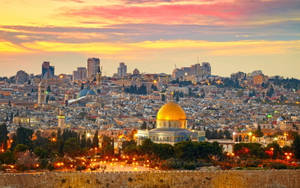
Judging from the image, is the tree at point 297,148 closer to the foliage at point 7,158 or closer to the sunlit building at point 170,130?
Answer: the sunlit building at point 170,130

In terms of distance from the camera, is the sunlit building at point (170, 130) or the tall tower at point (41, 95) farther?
the tall tower at point (41, 95)

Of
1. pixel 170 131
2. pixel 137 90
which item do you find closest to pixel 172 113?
pixel 170 131

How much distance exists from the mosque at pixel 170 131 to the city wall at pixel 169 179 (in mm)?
17379

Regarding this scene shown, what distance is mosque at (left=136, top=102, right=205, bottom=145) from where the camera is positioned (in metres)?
48.9

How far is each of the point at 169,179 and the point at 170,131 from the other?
64.2 feet

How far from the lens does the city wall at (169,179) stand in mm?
29281

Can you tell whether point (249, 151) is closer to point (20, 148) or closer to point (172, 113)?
point (172, 113)

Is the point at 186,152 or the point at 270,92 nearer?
the point at 186,152

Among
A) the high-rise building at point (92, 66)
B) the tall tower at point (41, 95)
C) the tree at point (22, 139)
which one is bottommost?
the tree at point (22, 139)

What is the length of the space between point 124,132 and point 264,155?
29827 mm

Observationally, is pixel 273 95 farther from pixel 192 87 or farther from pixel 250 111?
pixel 250 111

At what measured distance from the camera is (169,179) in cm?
2998

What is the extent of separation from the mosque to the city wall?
17.4 meters

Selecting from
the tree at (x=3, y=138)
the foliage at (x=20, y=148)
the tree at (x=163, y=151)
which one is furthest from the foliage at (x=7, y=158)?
the tree at (x=3, y=138)
